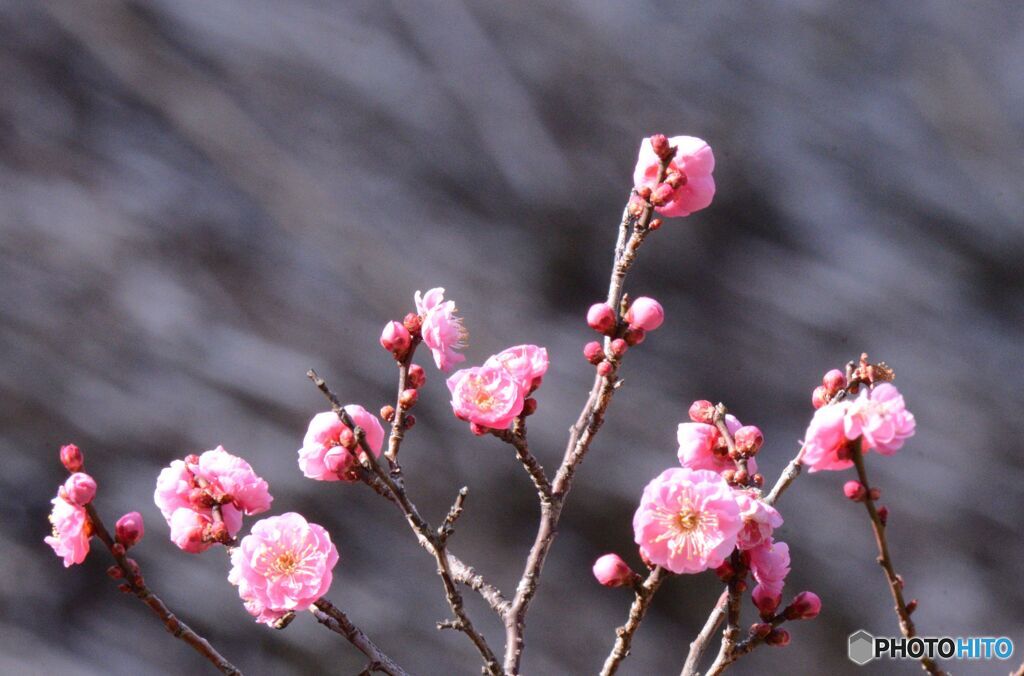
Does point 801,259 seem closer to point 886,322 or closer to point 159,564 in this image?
point 886,322

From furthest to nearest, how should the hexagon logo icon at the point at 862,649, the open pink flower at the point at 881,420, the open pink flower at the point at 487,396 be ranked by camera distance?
the hexagon logo icon at the point at 862,649
the open pink flower at the point at 487,396
the open pink flower at the point at 881,420

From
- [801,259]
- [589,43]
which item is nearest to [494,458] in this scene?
[801,259]

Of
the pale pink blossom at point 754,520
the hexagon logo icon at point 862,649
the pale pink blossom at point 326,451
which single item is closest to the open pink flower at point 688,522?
the pale pink blossom at point 754,520

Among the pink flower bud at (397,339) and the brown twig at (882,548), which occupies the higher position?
the pink flower bud at (397,339)

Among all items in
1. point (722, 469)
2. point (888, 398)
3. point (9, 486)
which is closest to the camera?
point (888, 398)

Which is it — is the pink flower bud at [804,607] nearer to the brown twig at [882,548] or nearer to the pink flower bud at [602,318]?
the brown twig at [882,548]

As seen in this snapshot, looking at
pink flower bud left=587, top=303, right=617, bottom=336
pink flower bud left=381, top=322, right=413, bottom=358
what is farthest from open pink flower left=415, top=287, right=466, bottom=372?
pink flower bud left=587, top=303, right=617, bottom=336

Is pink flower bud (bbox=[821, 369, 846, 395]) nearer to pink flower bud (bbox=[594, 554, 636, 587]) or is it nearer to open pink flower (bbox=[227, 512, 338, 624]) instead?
pink flower bud (bbox=[594, 554, 636, 587])
